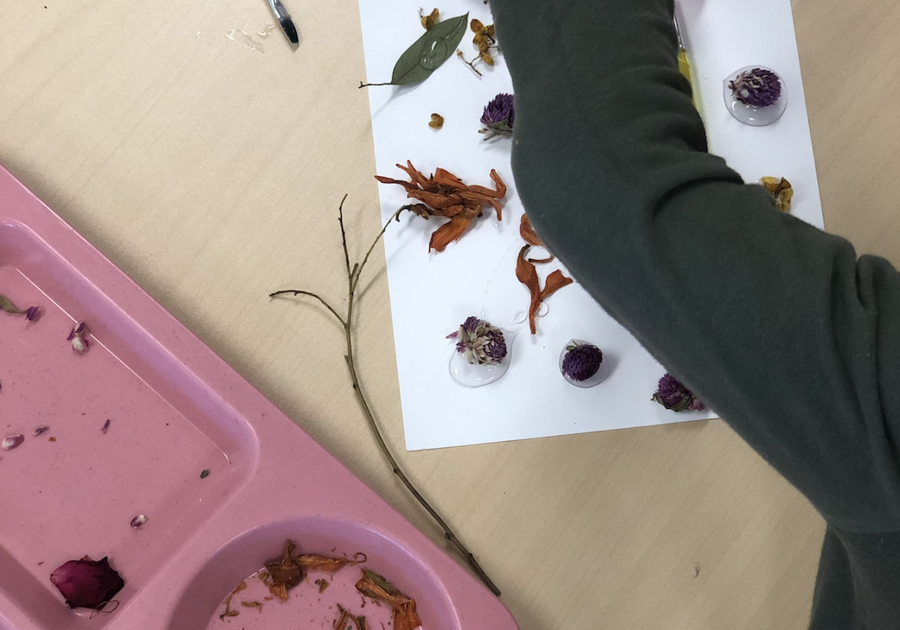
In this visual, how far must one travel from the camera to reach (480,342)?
17.9 inches

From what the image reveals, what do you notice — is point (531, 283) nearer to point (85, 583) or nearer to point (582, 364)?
point (582, 364)

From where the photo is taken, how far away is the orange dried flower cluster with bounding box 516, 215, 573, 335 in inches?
→ 18.3

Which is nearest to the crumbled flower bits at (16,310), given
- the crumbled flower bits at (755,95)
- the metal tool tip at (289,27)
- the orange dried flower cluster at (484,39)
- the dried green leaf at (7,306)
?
the dried green leaf at (7,306)

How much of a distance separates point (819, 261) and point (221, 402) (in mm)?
351

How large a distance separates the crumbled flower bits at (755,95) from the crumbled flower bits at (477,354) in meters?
0.25

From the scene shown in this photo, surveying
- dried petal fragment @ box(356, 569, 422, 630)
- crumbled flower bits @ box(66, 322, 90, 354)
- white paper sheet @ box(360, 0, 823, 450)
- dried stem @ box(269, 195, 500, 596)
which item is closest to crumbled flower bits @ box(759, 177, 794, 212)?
white paper sheet @ box(360, 0, 823, 450)

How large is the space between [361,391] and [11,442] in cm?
24

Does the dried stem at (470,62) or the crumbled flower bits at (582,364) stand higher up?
the dried stem at (470,62)

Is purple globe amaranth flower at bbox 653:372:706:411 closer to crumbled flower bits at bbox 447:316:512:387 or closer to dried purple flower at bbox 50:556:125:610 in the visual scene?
crumbled flower bits at bbox 447:316:512:387

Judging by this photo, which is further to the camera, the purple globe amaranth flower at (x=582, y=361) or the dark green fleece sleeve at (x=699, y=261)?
the purple globe amaranth flower at (x=582, y=361)

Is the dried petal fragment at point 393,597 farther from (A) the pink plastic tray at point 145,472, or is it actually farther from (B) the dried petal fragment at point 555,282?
(B) the dried petal fragment at point 555,282

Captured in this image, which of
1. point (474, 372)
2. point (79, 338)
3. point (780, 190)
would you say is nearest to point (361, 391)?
point (474, 372)

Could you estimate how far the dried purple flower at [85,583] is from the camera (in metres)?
0.40

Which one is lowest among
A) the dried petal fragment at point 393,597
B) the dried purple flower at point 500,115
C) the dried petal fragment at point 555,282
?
the dried petal fragment at point 393,597
